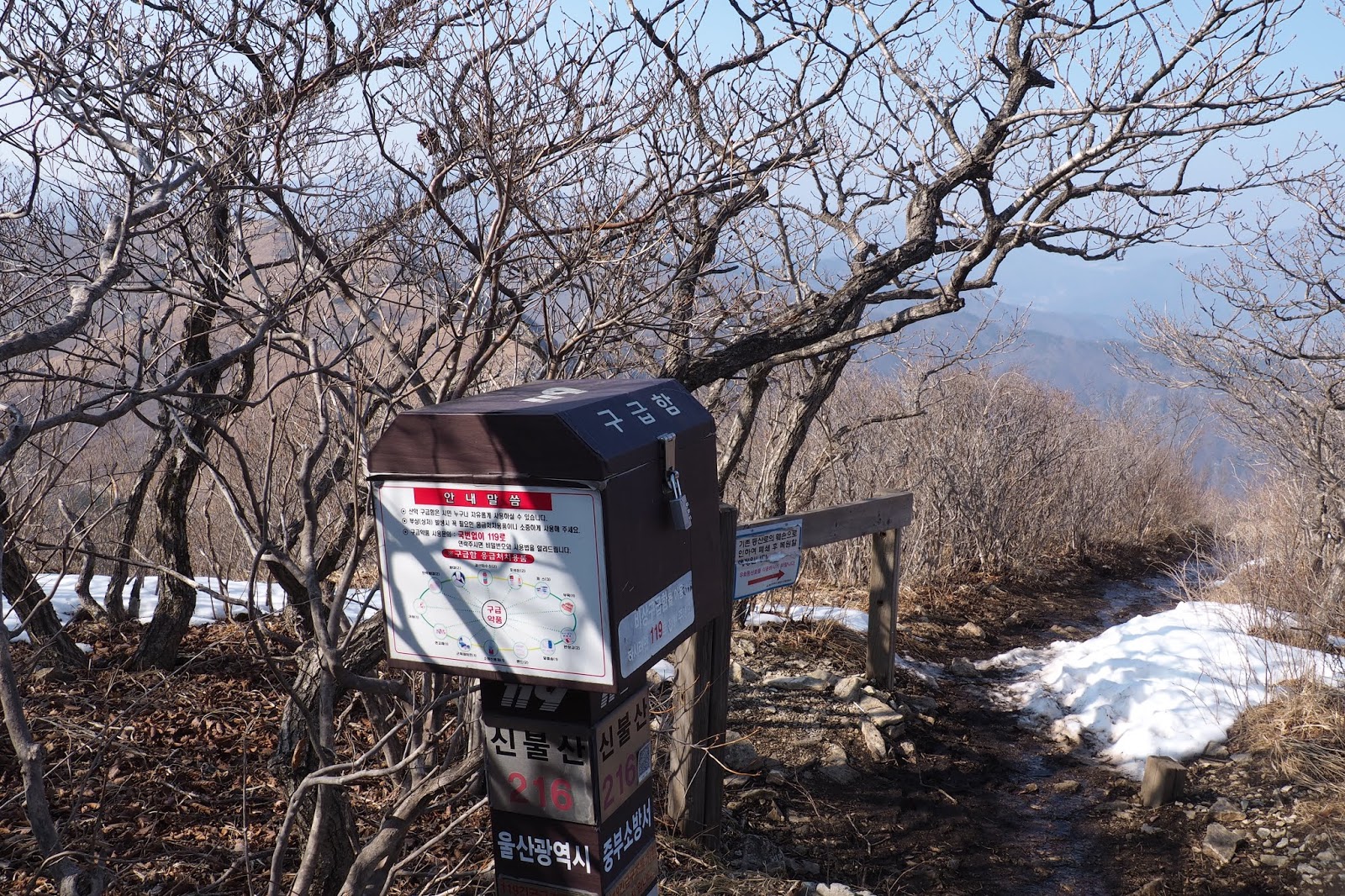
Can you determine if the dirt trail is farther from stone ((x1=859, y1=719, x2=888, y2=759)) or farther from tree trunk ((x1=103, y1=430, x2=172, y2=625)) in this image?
tree trunk ((x1=103, y1=430, x2=172, y2=625))

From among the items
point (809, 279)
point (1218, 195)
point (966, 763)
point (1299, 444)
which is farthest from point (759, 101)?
point (1299, 444)

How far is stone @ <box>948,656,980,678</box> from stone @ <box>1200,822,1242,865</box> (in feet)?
9.27

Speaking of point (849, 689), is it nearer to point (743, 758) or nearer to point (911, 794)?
point (911, 794)

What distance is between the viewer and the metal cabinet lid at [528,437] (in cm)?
168

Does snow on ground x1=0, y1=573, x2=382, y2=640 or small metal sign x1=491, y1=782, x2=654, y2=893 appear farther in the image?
snow on ground x1=0, y1=573, x2=382, y2=640

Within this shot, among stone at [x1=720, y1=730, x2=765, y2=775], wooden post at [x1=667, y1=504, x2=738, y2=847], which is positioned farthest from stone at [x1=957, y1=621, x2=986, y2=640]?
wooden post at [x1=667, y1=504, x2=738, y2=847]

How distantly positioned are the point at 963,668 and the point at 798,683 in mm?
2221

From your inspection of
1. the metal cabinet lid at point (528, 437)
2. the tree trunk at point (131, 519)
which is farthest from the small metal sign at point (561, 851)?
the tree trunk at point (131, 519)

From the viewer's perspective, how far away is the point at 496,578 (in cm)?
178

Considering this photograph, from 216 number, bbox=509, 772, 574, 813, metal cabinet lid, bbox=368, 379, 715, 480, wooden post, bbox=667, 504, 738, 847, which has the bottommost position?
wooden post, bbox=667, 504, 738, 847

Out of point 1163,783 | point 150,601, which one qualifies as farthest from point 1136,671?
point 150,601

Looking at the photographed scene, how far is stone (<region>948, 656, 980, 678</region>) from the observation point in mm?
7625

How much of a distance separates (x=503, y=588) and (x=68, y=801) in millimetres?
3177

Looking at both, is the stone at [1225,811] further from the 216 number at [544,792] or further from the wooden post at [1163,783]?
the 216 number at [544,792]
